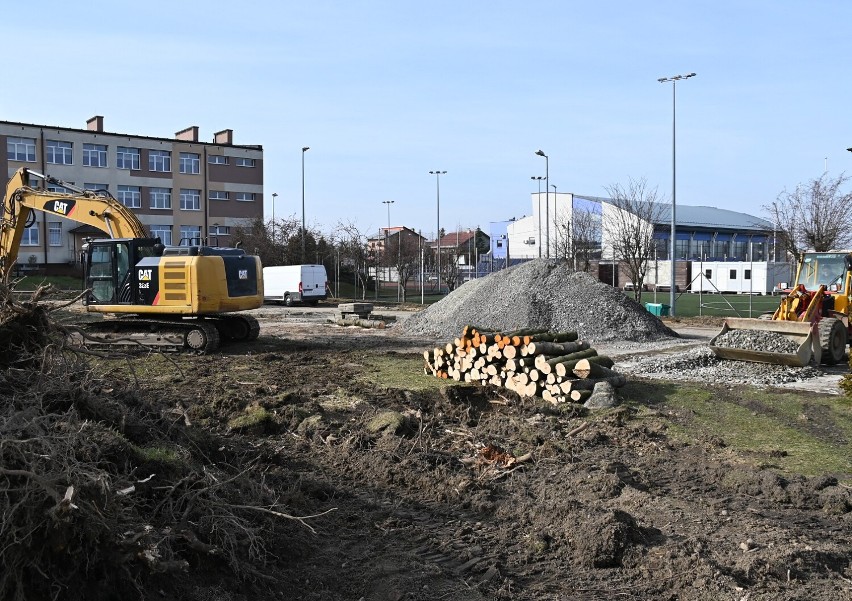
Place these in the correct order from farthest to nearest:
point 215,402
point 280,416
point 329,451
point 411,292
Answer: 1. point 411,292
2. point 215,402
3. point 280,416
4. point 329,451

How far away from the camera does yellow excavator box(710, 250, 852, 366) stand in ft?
50.4

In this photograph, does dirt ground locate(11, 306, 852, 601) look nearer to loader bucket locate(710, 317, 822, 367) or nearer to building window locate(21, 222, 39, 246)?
loader bucket locate(710, 317, 822, 367)

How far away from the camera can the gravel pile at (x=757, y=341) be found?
15.3 m

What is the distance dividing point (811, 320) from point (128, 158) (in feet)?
172

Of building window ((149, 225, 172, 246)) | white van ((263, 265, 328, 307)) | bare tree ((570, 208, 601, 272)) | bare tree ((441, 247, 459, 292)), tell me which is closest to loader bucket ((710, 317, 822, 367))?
bare tree ((570, 208, 601, 272))

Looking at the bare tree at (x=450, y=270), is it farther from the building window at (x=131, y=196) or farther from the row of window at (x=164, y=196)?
the building window at (x=131, y=196)

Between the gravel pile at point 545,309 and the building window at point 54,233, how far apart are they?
3783cm

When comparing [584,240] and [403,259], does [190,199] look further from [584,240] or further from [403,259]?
[584,240]

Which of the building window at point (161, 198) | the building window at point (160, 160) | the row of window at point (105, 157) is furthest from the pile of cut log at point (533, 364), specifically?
the building window at point (160, 160)

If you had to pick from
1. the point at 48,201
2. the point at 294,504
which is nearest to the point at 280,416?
the point at 294,504

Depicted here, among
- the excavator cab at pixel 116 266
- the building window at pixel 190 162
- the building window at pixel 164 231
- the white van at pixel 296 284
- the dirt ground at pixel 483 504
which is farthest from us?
the building window at pixel 190 162

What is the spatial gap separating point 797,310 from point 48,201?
57.4 ft

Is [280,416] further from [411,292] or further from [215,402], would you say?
[411,292]

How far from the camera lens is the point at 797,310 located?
17.5 metres
